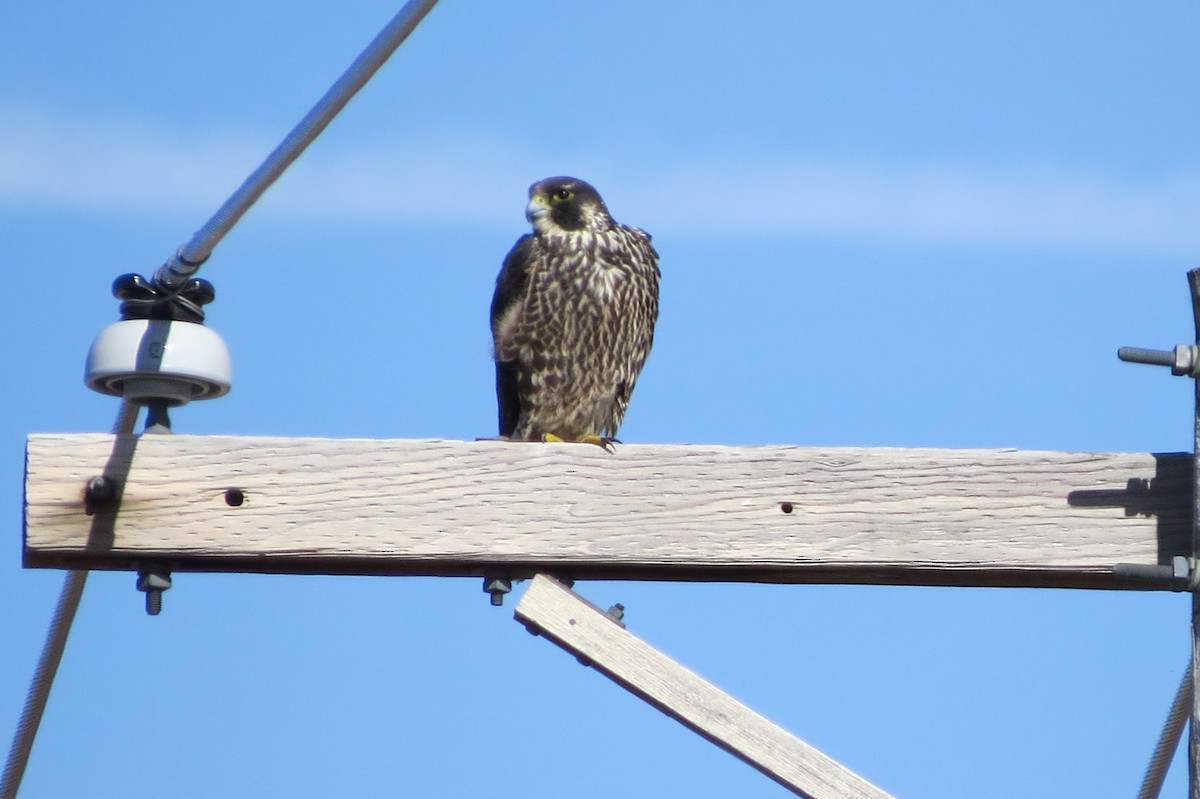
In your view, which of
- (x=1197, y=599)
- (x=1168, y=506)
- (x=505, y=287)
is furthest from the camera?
(x=505, y=287)

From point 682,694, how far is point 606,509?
32cm

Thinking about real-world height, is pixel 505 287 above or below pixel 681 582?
above

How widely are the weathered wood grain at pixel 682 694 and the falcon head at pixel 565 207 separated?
2.54 metres

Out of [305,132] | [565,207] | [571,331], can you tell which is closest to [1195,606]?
[305,132]

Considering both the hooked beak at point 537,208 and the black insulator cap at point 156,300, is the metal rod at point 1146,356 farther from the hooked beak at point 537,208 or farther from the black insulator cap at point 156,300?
the hooked beak at point 537,208

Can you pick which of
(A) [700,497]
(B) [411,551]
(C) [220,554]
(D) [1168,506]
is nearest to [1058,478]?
(D) [1168,506]

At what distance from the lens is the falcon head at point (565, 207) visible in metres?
5.25

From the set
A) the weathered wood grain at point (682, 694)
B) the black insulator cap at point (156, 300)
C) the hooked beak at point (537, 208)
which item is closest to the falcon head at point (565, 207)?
the hooked beak at point (537, 208)

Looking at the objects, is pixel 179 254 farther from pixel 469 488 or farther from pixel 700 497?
pixel 700 497

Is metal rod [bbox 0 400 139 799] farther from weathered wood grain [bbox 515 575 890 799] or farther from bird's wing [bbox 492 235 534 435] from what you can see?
bird's wing [bbox 492 235 534 435]

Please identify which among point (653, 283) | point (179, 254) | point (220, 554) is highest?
point (653, 283)

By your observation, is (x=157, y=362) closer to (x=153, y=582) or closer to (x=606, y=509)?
(x=153, y=582)

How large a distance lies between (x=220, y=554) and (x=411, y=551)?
0.29 metres

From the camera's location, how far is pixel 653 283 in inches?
203
